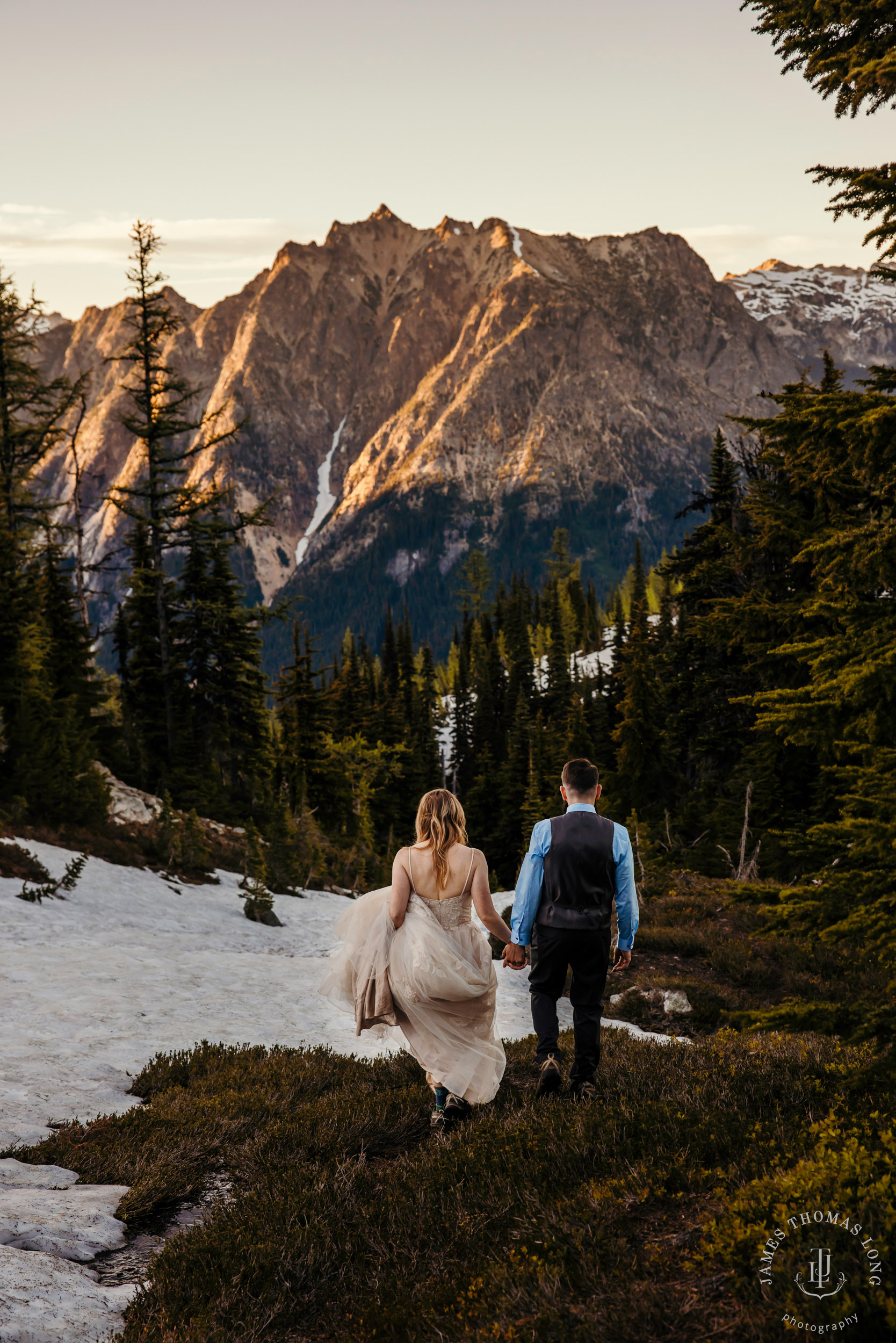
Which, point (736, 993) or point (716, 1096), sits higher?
point (716, 1096)

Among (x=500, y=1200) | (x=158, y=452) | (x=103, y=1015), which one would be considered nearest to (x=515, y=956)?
(x=500, y=1200)

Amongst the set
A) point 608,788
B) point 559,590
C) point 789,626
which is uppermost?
point 559,590

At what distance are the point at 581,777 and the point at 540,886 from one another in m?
0.85

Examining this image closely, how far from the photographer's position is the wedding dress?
5613 millimetres

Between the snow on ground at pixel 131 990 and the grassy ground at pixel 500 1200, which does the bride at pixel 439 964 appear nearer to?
the grassy ground at pixel 500 1200

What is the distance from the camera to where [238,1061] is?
790 centimetres

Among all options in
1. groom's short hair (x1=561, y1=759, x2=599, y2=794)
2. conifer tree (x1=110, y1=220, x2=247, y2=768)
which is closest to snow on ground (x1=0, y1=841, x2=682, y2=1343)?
groom's short hair (x1=561, y1=759, x2=599, y2=794)

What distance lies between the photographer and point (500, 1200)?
13.9ft

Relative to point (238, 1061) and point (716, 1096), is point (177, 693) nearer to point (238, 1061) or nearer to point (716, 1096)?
point (238, 1061)

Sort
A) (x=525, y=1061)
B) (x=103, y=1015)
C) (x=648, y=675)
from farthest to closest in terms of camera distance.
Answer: (x=648, y=675)
(x=103, y=1015)
(x=525, y=1061)

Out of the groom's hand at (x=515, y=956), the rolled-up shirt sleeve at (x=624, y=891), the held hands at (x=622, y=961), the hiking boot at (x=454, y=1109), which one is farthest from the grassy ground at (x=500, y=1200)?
the rolled-up shirt sleeve at (x=624, y=891)

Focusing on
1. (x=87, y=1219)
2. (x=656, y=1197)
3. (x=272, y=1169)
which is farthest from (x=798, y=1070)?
(x=87, y=1219)

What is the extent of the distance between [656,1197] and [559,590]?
129 meters

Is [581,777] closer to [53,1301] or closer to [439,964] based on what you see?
[439,964]
